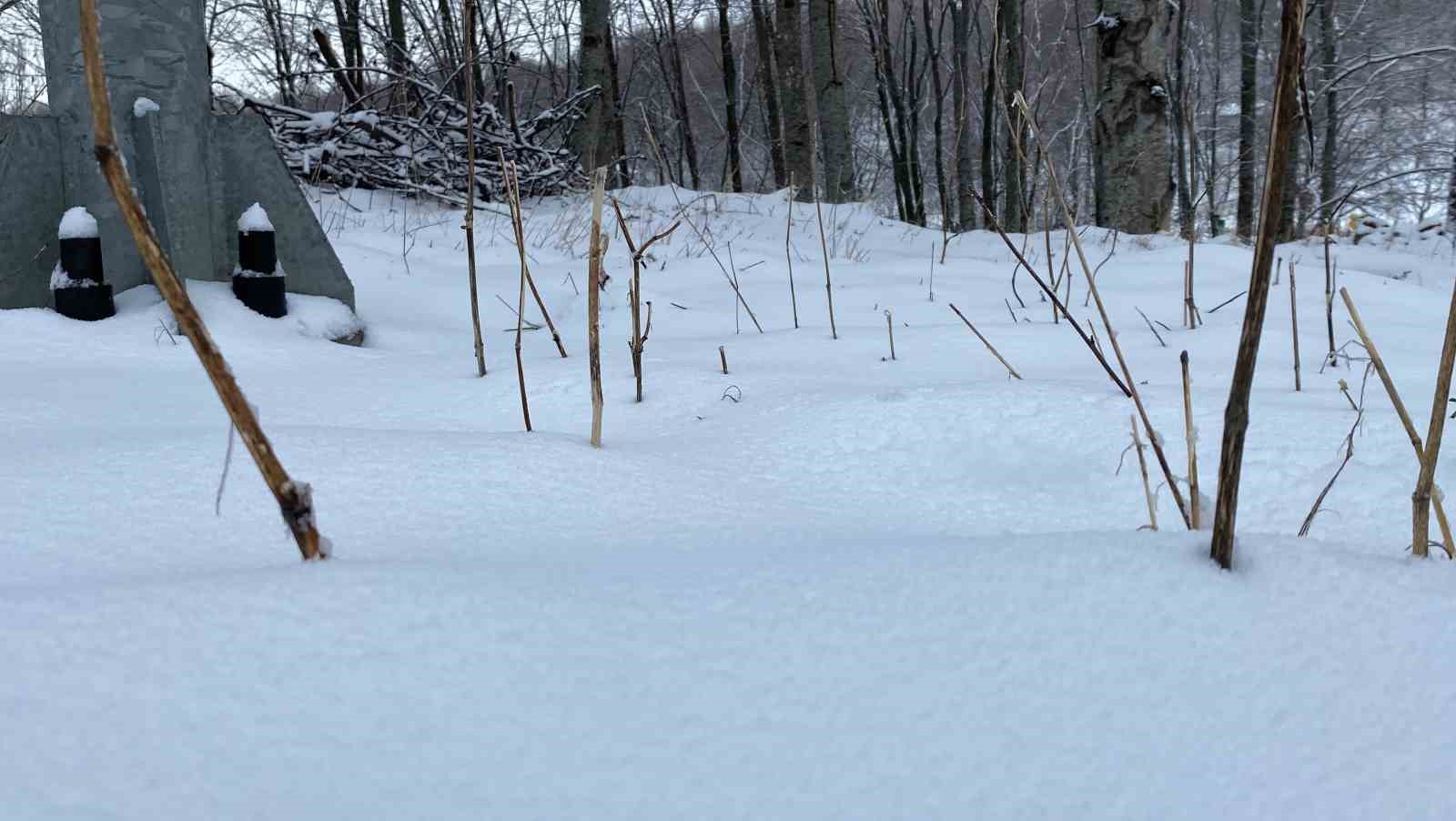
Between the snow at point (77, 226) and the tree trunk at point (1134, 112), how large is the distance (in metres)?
5.00

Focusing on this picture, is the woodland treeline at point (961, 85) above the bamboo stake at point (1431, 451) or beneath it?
above

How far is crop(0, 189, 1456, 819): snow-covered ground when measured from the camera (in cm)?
56

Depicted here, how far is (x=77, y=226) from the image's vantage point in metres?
2.43

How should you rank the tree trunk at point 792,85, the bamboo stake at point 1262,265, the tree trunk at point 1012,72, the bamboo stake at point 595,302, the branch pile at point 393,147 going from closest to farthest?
the bamboo stake at point 1262,265 → the bamboo stake at point 595,302 → the branch pile at point 393,147 → the tree trunk at point 792,85 → the tree trunk at point 1012,72

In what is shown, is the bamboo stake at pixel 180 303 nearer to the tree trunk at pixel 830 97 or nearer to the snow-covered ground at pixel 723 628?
the snow-covered ground at pixel 723 628

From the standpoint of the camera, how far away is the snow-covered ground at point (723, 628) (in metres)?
0.56

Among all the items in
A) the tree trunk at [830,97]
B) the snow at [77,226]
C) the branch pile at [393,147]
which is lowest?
the snow at [77,226]

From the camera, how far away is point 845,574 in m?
0.82

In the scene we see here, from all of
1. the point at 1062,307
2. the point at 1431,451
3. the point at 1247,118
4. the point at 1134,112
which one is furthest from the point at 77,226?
the point at 1247,118

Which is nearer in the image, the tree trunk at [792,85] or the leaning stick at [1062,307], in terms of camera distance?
the leaning stick at [1062,307]

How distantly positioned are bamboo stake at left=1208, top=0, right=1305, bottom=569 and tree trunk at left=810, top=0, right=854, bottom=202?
9142 millimetres

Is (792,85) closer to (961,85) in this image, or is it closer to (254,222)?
(961,85)

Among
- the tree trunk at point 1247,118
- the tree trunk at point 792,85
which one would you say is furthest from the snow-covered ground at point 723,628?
the tree trunk at point 1247,118

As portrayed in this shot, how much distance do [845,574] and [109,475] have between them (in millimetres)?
902
